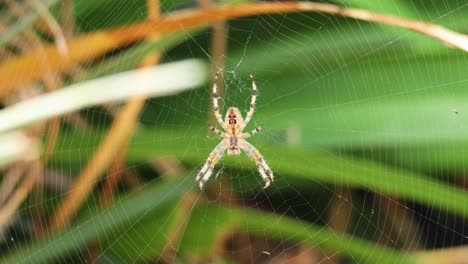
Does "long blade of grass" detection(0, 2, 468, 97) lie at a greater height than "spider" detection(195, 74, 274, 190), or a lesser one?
greater

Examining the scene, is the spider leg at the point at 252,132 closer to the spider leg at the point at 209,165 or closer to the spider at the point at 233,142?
the spider at the point at 233,142

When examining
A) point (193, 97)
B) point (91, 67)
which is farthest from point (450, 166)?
point (91, 67)

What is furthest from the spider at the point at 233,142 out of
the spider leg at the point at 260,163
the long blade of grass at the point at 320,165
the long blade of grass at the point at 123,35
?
the long blade of grass at the point at 123,35

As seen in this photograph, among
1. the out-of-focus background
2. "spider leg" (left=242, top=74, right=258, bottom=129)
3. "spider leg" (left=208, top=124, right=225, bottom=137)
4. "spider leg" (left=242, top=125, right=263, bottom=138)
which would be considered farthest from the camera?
"spider leg" (left=208, top=124, right=225, bottom=137)

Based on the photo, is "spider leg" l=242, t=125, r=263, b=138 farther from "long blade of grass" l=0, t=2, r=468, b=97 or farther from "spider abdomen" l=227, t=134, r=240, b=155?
"long blade of grass" l=0, t=2, r=468, b=97

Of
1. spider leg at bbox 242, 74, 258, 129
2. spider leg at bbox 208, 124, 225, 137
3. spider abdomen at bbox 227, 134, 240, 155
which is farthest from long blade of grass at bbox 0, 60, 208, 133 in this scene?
spider abdomen at bbox 227, 134, 240, 155

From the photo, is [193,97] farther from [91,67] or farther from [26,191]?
[26,191]
